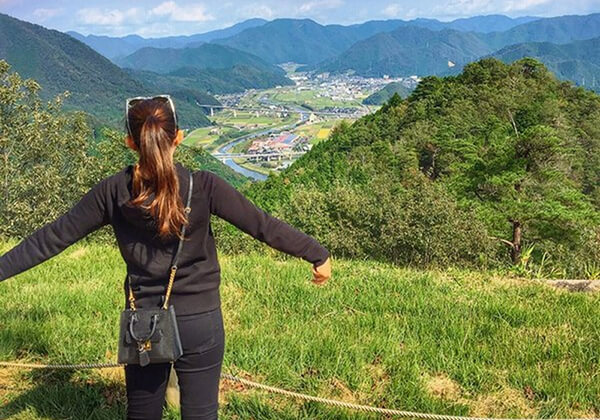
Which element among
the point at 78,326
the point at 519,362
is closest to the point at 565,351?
the point at 519,362

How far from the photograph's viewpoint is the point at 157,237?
2.08m

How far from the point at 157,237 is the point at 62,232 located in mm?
440

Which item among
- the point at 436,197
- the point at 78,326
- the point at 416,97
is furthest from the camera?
the point at 416,97

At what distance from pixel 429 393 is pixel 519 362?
29.7 inches

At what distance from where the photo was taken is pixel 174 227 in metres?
2.01

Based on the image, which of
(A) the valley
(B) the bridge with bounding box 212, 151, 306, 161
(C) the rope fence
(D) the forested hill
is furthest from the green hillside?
(B) the bridge with bounding box 212, 151, 306, 161

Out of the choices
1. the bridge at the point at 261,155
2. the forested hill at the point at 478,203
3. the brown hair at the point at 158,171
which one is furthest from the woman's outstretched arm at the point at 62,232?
the bridge at the point at 261,155

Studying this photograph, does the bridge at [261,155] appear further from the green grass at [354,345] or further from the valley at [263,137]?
the green grass at [354,345]

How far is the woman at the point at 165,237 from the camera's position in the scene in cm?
199

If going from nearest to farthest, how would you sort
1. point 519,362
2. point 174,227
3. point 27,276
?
point 174,227, point 519,362, point 27,276

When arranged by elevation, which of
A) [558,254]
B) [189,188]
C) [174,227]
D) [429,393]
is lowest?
[558,254]

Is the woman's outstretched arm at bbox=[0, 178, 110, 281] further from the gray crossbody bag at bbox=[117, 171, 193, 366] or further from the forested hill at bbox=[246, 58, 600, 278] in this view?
the forested hill at bbox=[246, 58, 600, 278]

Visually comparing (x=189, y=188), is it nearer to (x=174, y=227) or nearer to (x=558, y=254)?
(x=174, y=227)

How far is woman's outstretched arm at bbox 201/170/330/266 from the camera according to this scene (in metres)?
2.13
